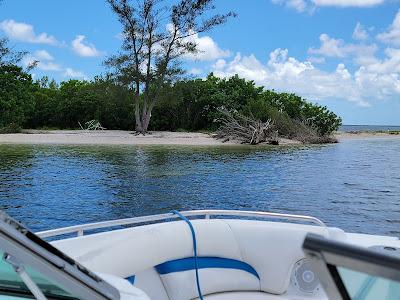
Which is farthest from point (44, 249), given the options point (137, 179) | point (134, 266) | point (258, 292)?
point (137, 179)

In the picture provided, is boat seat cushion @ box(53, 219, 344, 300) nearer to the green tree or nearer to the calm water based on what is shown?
the calm water

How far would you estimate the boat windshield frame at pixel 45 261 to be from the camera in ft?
5.67

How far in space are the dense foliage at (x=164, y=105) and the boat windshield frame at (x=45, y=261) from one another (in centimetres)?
3533

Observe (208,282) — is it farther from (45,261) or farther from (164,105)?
(164,105)

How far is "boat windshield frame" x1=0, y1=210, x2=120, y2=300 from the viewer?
1728 millimetres

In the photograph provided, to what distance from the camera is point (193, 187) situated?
48.8 feet

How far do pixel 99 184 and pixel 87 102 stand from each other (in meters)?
30.2

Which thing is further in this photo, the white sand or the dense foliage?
the dense foliage

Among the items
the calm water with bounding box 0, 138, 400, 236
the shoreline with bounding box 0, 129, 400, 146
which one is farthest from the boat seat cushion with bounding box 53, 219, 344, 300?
the shoreline with bounding box 0, 129, 400, 146

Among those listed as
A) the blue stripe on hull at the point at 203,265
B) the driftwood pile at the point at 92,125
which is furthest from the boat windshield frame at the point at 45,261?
the driftwood pile at the point at 92,125

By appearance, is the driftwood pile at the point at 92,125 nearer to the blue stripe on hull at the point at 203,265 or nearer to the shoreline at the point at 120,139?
the shoreline at the point at 120,139

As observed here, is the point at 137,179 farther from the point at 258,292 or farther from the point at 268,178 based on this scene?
the point at 258,292

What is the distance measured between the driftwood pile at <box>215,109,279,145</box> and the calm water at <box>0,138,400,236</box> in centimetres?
1028

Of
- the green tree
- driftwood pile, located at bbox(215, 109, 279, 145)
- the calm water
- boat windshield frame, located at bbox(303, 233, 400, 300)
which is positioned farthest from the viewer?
the green tree
